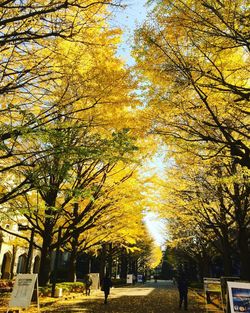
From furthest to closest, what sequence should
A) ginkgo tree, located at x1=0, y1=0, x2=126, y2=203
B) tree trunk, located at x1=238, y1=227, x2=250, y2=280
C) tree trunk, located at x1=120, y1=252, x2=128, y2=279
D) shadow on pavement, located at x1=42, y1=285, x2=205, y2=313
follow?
1. tree trunk, located at x1=120, y1=252, x2=128, y2=279
2. tree trunk, located at x1=238, y1=227, x2=250, y2=280
3. shadow on pavement, located at x1=42, y1=285, x2=205, y2=313
4. ginkgo tree, located at x1=0, y1=0, x2=126, y2=203

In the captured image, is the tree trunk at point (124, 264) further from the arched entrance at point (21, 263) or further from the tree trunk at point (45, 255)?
the tree trunk at point (45, 255)

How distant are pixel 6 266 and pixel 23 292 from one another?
737 inches

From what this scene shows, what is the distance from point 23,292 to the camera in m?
9.43

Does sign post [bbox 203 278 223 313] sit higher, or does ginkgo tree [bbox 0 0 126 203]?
ginkgo tree [bbox 0 0 126 203]

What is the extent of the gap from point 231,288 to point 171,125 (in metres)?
3.86

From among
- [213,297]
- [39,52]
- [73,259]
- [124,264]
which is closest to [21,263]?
[73,259]

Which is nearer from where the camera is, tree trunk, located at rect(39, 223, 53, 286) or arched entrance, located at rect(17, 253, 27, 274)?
tree trunk, located at rect(39, 223, 53, 286)

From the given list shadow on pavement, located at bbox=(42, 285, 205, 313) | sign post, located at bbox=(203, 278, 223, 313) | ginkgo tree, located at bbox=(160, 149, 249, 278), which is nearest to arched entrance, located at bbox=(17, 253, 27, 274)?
shadow on pavement, located at bbox=(42, 285, 205, 313)

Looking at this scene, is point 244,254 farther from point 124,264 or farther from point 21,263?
point 124,264

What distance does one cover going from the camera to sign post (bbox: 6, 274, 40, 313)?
29.6ft

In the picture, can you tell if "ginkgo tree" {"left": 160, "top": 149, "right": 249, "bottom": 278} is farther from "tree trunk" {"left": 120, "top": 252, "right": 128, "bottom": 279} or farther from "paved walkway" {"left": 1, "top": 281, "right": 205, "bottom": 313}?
"tree trunk" {"left": 120, "top": 252, "right": 128, "bottom": 279}

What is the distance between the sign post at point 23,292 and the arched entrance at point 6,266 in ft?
59.1

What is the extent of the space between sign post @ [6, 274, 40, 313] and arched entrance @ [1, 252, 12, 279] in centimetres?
1801

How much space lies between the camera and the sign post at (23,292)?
9.03 meters
